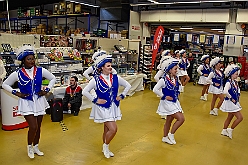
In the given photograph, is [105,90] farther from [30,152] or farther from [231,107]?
[231,107]

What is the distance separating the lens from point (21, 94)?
3326 millimetres

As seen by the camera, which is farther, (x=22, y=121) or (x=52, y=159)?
(x=22, y=121)

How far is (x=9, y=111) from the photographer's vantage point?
4.63 metres

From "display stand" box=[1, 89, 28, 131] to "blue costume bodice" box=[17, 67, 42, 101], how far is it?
1.41 meters

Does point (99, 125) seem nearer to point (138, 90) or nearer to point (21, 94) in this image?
point (21, 94)

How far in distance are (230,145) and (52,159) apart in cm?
305

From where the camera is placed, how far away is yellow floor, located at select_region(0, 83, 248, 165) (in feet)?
12.4

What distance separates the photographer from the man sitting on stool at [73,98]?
573 cm

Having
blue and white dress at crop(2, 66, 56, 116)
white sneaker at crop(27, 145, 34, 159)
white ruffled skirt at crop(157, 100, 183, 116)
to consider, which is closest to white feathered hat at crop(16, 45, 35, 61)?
blue and white dress at crop(2, 66, 56, 116)

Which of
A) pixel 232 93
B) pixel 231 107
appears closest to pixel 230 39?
pixel 232 93

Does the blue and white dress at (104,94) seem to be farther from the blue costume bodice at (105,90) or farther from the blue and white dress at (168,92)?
the blue and white dress at (168,92)

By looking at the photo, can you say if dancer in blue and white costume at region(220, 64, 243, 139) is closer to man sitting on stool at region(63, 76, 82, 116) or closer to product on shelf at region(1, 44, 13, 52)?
man sitting on stool at region(63, 76, 82, 116)

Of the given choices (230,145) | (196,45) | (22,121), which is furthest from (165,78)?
(196,45)

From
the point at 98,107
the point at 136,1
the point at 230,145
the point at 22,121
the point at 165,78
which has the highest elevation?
the point at 136,1
